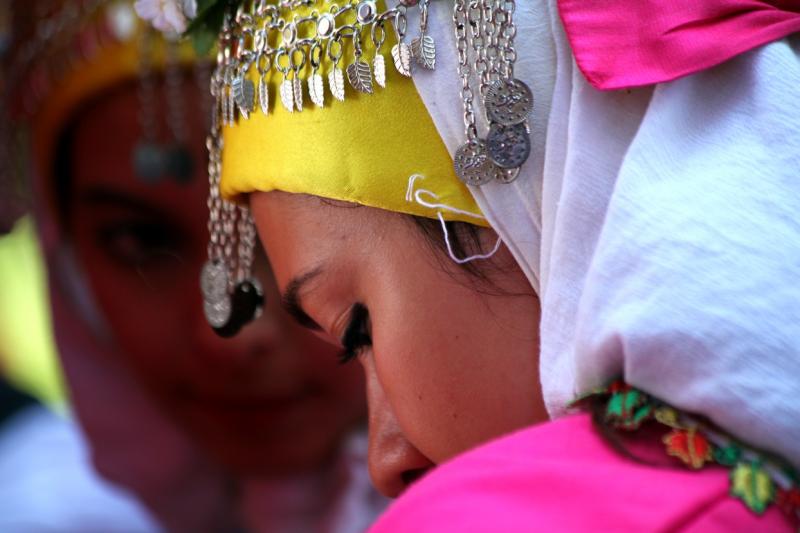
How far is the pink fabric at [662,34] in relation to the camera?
71 centimetres

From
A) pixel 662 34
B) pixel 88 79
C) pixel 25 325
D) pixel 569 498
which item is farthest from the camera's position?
pixel 25 325

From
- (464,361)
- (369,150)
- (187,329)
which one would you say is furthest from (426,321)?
(187,329)

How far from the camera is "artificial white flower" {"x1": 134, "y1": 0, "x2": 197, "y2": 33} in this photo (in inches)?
38.8

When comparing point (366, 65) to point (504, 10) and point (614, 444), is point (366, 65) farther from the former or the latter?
point (614, 444)

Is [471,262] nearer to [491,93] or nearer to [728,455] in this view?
[491,93]

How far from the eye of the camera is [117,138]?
1.63 meters

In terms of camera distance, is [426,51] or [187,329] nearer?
[426,51]

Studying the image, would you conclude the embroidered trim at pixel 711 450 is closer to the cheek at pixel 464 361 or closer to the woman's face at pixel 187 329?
the cheek at pixel 464 361

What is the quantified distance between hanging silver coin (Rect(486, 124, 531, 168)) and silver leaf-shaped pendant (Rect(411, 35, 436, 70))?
76mm

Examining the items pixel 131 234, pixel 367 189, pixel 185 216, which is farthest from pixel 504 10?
pixel 131 234

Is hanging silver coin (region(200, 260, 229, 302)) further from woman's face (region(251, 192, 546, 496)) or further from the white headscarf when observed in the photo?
the white headscarf

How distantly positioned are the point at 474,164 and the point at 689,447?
10.7 inches

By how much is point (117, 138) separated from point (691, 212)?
118 cm

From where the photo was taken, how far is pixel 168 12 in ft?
3.28
